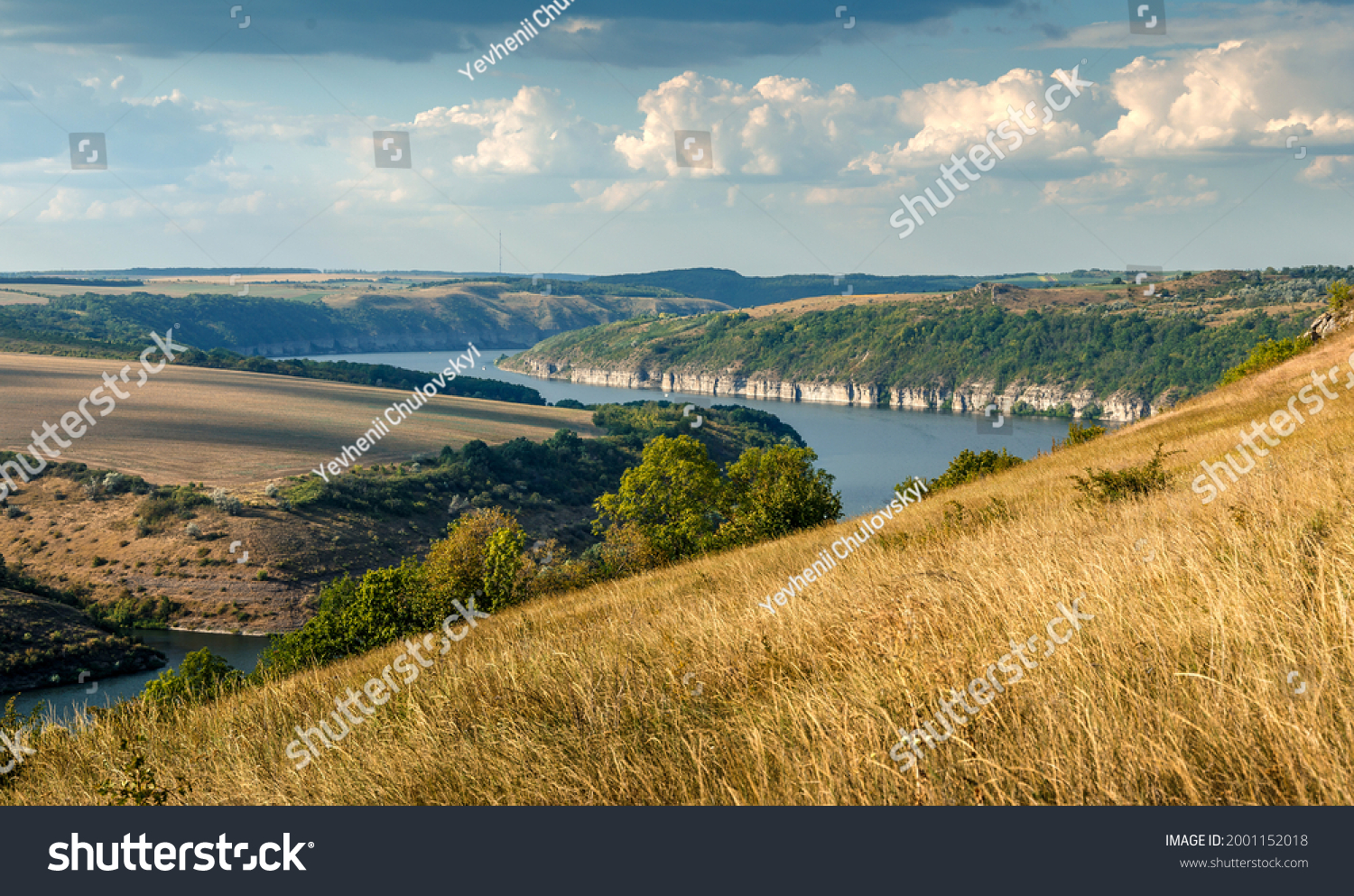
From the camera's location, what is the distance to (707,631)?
20.5 ft

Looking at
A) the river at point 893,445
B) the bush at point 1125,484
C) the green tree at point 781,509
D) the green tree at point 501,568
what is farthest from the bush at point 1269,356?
the river at point 893,445

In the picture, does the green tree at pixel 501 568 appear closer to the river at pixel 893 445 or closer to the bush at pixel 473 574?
the bush at pixel 473 574

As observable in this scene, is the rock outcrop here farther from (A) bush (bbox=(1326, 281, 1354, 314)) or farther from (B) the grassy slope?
(B) the grassy slope

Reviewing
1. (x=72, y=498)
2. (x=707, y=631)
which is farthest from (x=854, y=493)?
(x=707, y=631)

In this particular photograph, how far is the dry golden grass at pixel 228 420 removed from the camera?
94750 millimetres

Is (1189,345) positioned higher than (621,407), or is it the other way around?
(1189,345)

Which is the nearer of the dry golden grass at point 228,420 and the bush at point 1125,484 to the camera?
the bush at point 1125,484

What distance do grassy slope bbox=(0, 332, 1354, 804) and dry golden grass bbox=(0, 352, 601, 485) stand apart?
311 ft

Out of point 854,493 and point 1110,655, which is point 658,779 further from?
point 854,493

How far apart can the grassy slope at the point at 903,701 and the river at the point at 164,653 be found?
171 feet

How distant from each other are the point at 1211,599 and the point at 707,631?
3116mm

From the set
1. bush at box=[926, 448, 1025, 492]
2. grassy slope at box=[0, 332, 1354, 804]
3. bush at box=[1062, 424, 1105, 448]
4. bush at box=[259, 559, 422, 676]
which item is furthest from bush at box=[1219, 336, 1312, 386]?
grassy slope at box=[0, 332, 1354, 804]

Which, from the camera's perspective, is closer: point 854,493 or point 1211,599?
point 1211,599
